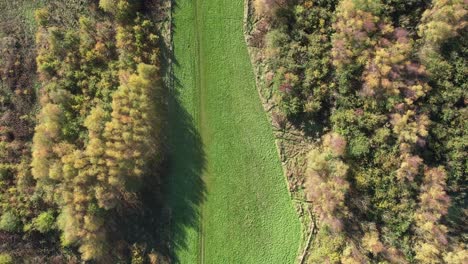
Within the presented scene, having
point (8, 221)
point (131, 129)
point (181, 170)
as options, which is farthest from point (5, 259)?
point (181, 170)

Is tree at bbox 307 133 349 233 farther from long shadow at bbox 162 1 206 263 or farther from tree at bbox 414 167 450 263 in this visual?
long shadow at bbox 162 1 206 263


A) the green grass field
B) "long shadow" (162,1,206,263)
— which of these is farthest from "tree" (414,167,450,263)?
"long shadow" (162,1,206,263)

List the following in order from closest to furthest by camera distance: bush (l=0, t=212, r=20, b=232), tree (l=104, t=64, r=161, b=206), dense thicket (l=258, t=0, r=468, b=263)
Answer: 1. dense thicket (l=258, t=0, r=468, b=263)
2. tree (l=104, t=64, r=161, b=206)
3. bush (l=0, t=212, r=20, b=232)

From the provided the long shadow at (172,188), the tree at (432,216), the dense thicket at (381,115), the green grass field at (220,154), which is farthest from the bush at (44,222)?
the tree at (432,216)

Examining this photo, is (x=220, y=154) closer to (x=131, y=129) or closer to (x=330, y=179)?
(x=131, y=129)

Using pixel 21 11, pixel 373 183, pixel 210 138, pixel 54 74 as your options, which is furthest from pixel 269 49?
pixel 21 11

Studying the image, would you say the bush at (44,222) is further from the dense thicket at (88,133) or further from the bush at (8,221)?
the bush at (8,221)

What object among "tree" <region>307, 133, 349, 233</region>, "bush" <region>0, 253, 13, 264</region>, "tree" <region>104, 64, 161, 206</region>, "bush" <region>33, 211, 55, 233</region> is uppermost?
"tree" <region>104, 64, 161, 206</region>

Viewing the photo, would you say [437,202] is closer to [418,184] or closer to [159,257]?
[418,184]
